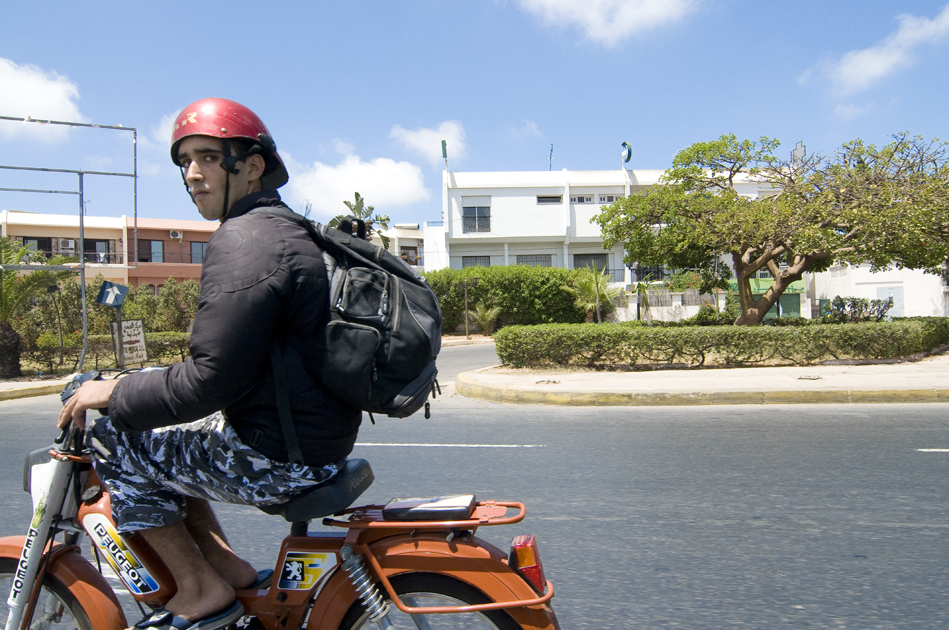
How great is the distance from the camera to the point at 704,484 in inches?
197

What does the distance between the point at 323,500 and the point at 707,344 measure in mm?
11857

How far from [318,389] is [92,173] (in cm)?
1534

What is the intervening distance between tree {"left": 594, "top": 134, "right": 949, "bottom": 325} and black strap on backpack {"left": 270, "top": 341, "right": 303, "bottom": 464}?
48.7 ft

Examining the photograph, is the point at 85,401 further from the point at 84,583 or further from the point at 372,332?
the point at 372,332

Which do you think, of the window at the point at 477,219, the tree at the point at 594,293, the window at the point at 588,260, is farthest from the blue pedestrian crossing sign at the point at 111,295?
the window at the point at 588,260

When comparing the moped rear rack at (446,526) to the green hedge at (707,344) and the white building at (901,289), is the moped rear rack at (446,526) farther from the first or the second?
the white building at (901,289)

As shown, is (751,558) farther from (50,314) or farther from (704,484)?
(50,314)

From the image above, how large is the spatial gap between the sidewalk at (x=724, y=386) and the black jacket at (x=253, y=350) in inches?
312

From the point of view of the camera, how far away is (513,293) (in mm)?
32000

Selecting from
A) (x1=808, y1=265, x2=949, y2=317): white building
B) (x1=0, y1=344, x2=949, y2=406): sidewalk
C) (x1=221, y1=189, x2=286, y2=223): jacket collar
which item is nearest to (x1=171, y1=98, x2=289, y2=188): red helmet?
(x1=221, y1=189, x2=286, y2=223): jacket collar

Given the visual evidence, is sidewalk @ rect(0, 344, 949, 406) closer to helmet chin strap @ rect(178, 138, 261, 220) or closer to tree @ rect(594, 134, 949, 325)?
tree @ rect(594, 134, 949, 325)

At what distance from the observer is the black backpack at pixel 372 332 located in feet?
5.76

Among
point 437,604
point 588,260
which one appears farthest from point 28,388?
point 588,260

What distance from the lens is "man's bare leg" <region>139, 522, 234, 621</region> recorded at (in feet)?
6.49
